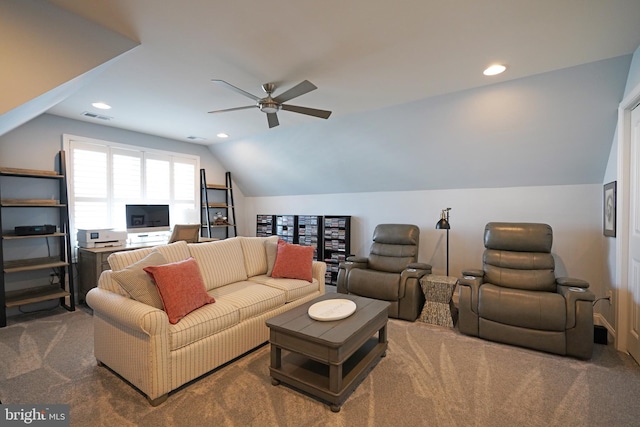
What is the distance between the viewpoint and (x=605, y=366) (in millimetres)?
2451

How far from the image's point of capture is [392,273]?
12.7 feet

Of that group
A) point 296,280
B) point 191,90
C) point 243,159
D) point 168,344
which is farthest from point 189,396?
point 243,159

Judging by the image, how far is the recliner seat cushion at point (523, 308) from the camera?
262 centimetres

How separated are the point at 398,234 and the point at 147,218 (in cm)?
396

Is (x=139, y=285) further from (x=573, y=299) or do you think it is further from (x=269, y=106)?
(x=573, y=299)

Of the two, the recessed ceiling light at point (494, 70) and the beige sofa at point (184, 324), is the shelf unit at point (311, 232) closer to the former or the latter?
the beige sofa at point (184, 324)

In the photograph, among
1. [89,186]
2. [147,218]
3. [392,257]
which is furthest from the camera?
[147,218]

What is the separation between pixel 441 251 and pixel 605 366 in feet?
6.95

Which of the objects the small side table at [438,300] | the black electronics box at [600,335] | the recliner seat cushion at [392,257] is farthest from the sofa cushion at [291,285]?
the black electronics box at [600,335]

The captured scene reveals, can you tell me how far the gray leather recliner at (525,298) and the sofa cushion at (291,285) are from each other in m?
1.61

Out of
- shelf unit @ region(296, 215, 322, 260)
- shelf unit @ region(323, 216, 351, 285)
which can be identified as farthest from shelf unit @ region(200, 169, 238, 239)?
shelf unit @ region(323, 216, 351, 285)

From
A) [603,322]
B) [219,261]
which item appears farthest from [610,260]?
[219,261]

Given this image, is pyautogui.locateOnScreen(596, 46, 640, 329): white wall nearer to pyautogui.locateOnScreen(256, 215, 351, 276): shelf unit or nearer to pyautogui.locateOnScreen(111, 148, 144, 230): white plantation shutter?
pyautogui.locateOnScreen(256, 215, 351, 276): shelf unit

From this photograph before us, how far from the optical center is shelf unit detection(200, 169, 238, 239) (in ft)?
19.1
